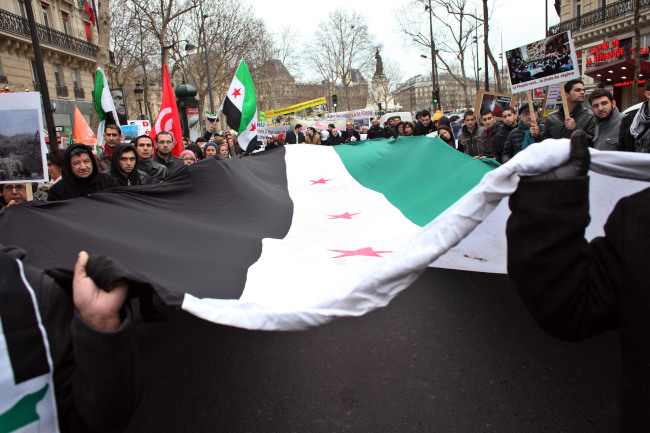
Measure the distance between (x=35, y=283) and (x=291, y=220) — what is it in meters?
2.62

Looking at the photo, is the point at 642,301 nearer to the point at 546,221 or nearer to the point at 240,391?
the point at 546,221

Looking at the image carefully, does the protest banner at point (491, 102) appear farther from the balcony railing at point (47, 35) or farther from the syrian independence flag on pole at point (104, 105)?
the balcony railing at point (47, 35)

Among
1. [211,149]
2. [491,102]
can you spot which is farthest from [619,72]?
[211,149]


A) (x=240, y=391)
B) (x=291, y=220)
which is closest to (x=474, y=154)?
(x=291, y=220)

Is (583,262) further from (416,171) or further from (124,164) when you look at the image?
(124,164)

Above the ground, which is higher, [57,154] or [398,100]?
[398,100]

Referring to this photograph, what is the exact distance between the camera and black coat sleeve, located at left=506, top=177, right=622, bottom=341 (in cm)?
131

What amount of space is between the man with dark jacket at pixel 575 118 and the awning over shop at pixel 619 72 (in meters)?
18.3

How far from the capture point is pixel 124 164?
473 cm

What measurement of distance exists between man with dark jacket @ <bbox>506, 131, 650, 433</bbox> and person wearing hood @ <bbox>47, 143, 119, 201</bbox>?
12.8 ft

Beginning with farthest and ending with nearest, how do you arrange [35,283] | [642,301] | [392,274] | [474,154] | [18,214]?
[474,154] → [18,214] → [392,274] → [35,283] → [642,301]

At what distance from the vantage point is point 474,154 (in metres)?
8.20

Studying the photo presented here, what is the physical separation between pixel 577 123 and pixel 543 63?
2.99 feet

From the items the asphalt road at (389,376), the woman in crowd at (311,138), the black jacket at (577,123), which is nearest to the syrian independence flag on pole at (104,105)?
the asphalt road at (389,376)
